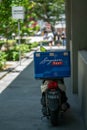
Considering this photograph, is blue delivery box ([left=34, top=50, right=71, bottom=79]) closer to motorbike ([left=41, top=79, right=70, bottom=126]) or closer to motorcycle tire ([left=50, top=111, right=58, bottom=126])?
motorbike ([left=41, top=79, right=70, bottom=126])

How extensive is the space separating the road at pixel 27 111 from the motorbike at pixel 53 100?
0.76 feet

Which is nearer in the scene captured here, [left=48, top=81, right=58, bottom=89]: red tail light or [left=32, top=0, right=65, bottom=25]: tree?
[left=48, top=81, right=58, bottom=89]: red tail light

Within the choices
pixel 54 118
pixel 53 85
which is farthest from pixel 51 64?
pixel 54 118

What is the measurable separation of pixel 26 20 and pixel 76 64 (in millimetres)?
19115

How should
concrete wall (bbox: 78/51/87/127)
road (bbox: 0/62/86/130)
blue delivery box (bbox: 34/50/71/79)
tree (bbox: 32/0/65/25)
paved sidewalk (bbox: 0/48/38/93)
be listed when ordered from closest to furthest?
concrete wall (bbox: 78/51/87/127) → road (bbox: 0/62/86/130) → blue delivery box (bbox: 34/50/71/79) → paved sidewalk (bbox: 0/48/38/93) → tree (bbox: 32/0/65/25)

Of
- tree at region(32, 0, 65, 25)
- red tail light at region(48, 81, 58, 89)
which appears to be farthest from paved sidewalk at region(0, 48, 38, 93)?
tree at region(32, 0, 65, 25)

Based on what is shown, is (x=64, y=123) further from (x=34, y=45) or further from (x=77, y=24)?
(x=34, y=45)

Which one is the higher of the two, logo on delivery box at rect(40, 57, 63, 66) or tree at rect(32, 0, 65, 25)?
logo on delivery box at rect(40, 57, 63, 66)

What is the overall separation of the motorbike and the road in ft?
0.76

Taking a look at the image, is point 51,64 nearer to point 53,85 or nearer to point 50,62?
point 50,62

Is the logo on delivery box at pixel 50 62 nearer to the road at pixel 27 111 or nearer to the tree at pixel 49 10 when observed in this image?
the road at pixel 27 111

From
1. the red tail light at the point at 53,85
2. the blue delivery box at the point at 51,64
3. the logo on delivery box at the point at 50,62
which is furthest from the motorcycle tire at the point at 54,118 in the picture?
the logo on delivery box at the point at 50,62

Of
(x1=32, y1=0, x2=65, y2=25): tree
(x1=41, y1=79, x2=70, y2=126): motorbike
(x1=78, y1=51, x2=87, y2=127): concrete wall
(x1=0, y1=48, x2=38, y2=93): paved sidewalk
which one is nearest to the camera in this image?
(x1=78, y1=51, x2=87, y2=127): concrete wall

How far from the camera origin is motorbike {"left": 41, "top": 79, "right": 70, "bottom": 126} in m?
9.14
